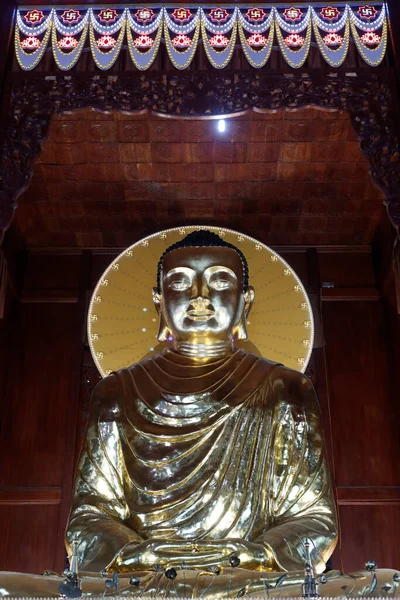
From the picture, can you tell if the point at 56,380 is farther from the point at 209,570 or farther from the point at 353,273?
the point at 209,570

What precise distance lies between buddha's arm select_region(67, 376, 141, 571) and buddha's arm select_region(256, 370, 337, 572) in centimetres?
48

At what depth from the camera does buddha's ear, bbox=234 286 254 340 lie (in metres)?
3.63

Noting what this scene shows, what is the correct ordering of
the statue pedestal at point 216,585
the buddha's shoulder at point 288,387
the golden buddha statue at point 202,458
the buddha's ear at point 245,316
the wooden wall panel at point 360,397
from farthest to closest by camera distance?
the wooden wall panel at point 360,397, the buddha's ear at point 245,316, the buddha's shoulder at point 288,387, the golden buddha statue at point 202,458, the statue pedestal at point 216,585

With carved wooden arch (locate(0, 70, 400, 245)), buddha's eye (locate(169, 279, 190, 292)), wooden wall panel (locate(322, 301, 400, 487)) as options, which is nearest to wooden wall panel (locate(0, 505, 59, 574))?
buddha's eye (locate(169, 279, 190, 292))

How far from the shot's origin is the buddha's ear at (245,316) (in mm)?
3629

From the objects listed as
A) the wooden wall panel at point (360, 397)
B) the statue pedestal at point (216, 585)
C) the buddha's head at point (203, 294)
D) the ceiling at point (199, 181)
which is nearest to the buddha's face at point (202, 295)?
the buddha's head at point (203, 294)

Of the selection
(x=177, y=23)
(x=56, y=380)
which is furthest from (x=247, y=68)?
(x=56, y=380)

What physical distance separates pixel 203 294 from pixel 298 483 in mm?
931

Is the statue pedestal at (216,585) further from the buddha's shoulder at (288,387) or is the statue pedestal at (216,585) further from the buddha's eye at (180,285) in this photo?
the buddha's eye at (180,285)

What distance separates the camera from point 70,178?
14.1 feet

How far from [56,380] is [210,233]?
123cm

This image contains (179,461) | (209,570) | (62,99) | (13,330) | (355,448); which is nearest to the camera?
(209,570)

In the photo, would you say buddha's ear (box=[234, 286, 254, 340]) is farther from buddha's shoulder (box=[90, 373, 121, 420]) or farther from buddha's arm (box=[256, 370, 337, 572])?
buddha's shoulder (box=[90, 373, 121, 420])

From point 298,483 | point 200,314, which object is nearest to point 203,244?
point 200,314
